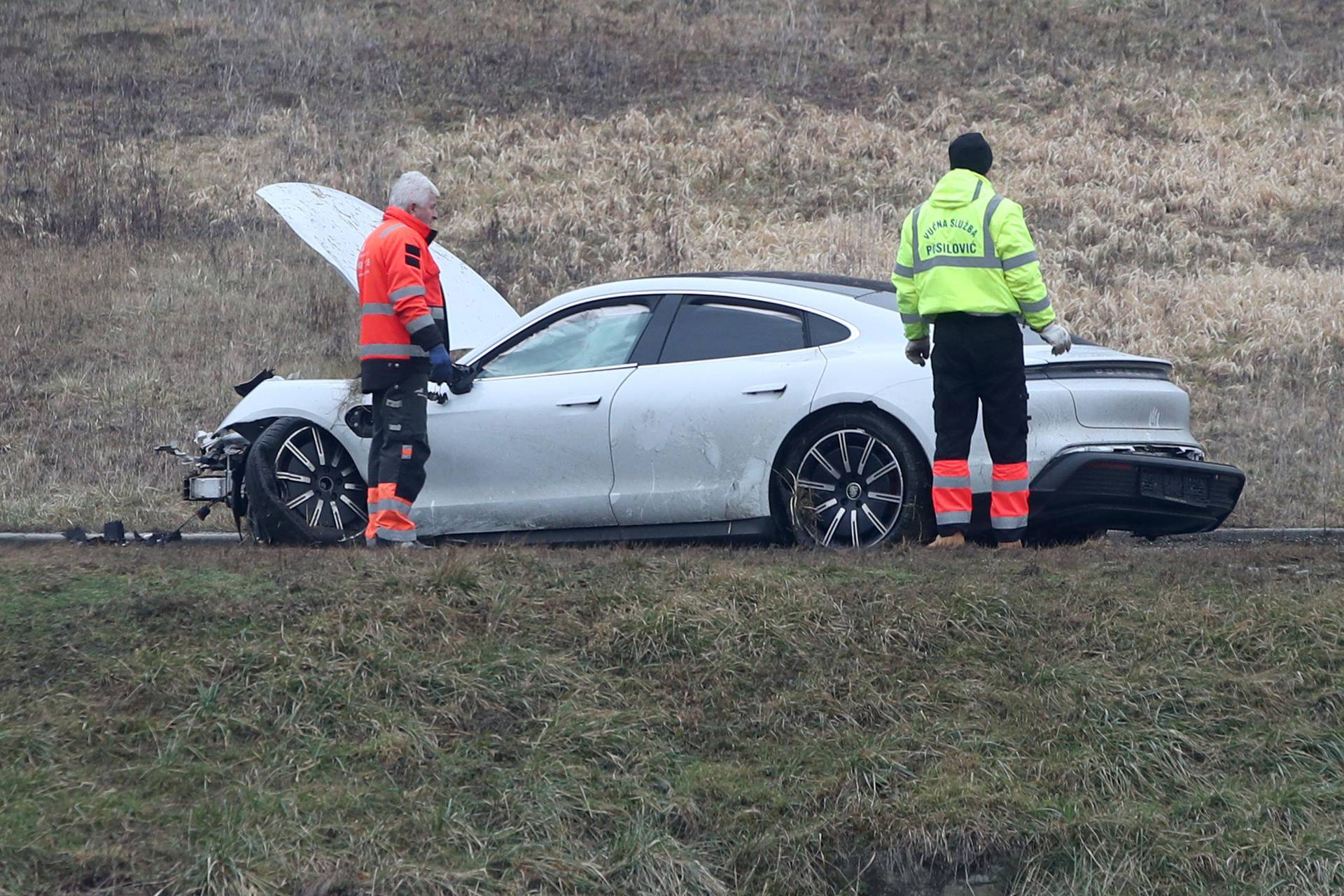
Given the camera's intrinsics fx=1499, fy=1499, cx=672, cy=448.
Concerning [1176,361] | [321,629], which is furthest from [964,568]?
[1176,361]

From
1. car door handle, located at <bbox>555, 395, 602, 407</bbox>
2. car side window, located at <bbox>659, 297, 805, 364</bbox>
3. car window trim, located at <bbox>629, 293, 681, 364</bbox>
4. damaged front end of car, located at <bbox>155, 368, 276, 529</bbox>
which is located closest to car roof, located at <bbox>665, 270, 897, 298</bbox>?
car window trim, located at <bbox>629, 293, 681, 364</bbox>

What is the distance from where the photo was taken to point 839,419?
6852 millimetres

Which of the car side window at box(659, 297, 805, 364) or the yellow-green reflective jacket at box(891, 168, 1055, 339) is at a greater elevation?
the yellow-green reflective jacket at box(891, 168, 1055, 339)

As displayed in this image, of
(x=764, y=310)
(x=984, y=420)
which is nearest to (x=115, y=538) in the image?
(x=764, y=310)

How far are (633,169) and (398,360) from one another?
46.8 ft

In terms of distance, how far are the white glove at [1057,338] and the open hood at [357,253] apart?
9.63 ft

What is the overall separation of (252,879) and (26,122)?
20.9 metres

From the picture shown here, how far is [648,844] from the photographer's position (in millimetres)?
4562

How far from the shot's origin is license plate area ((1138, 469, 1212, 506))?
6.61 m

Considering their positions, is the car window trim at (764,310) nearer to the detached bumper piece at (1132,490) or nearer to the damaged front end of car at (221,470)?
the detached bumper piece at (1132,490)

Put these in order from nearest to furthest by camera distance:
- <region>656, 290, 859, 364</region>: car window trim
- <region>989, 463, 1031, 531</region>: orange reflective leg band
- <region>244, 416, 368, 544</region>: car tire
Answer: <region>989, 463, 1031, 531</region>: orange reflective leg band < <region>656, 290, 859, 364</region>: car window trim < <region>244, 416, 368, 544</region>: car tire

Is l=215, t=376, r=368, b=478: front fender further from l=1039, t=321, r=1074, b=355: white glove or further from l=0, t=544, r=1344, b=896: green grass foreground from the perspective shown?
l=1039, t=321, r=1074, b=355: white glove

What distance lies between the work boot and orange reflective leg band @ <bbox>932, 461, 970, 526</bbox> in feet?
0.18

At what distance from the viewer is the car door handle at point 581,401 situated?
23.7ft
